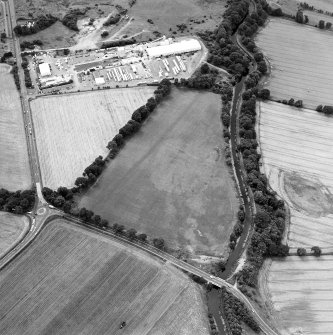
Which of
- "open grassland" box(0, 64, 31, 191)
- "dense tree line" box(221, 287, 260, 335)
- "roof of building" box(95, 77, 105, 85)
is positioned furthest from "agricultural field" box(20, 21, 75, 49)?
"dense tree line" box(221, 287, 260, 335)

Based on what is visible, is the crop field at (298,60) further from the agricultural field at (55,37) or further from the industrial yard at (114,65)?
the agricultural field at (55,37)

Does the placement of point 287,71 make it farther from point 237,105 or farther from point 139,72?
point 139,72

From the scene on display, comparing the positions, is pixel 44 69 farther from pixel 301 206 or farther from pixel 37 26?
pixel 301 206

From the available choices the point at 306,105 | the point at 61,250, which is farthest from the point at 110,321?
the point at 306,105

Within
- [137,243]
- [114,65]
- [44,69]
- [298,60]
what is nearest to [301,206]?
[137,243]

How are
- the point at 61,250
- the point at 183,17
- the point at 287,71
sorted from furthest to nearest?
the point at 183,17
the point at 287,71
the point at 61,250

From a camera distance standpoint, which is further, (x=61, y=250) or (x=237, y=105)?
(x=237, y=105)
